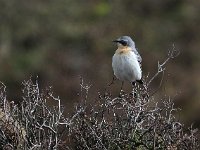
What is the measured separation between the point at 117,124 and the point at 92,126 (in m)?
0.31

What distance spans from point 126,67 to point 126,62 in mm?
81

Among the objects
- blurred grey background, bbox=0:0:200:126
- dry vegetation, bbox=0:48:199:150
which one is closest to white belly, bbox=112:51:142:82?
dry vegetation, bbox=0:48:199:150

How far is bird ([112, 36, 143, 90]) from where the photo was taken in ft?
39.7

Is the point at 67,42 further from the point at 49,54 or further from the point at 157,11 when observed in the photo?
the point at 157,11

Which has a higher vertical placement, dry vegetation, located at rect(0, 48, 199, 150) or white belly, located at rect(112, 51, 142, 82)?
white belly, located at rect(112, 51, 142, 82)

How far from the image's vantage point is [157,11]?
2966cm

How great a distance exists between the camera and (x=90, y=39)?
27984mm

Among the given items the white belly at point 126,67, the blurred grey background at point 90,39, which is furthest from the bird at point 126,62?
the blurred grey background at point 90,39

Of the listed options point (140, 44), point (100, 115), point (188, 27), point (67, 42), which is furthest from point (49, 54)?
point (100, 115)

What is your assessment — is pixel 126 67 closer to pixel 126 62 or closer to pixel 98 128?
pixel 126 62

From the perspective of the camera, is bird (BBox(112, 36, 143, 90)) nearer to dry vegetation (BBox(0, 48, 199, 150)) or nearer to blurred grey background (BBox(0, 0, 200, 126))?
dry vegetation (BBox(0, 48, 199, 150))

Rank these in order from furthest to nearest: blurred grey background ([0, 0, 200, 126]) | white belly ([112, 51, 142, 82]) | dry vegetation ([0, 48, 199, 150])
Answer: blurred grey background ([0, 0, 200, 126]) → white belly ([112, 51, 142, 82]) → dry vegetation ([0, 48, 199, 150])

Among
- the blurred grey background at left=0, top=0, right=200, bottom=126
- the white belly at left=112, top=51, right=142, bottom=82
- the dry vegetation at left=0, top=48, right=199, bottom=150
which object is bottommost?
the dry vegetation at left=0, top=48, right=199, bottom=150

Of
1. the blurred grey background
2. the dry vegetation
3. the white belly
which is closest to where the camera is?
the dry vegetation
